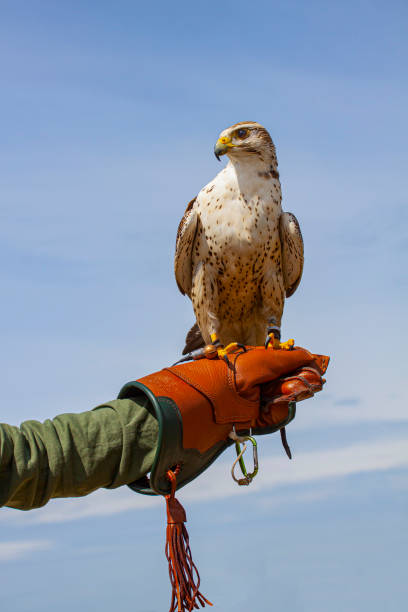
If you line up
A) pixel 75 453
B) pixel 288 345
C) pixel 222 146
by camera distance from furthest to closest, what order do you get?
pixel 222 146
pixel 288 345
pixel 75 453

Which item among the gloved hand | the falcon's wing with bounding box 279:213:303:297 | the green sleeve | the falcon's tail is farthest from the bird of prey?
the green sleeve

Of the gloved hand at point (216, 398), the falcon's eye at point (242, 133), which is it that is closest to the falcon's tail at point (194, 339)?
the gloved hand at point (216, 398)

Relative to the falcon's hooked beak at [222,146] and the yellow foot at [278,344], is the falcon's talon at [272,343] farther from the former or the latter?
the falcon's hooked beak at [222,146]

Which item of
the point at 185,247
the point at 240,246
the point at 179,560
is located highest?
the point at 185,247

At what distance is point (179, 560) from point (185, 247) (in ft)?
7.38

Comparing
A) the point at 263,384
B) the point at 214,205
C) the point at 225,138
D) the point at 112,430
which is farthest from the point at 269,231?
the point at 112,430

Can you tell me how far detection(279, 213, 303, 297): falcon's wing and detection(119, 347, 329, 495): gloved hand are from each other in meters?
0.96

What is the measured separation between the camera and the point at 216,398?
3.41 metres

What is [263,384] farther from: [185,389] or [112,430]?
[112,430]

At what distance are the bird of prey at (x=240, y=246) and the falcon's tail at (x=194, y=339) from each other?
0.16m

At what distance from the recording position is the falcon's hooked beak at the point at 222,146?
462cm

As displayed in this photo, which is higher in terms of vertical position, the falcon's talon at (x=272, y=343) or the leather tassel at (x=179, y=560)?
the falcon's talon at (x=272, y=343)

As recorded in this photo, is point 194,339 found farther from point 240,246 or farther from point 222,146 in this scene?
point 222,146

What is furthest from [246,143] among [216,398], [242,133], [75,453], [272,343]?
[75,453]
